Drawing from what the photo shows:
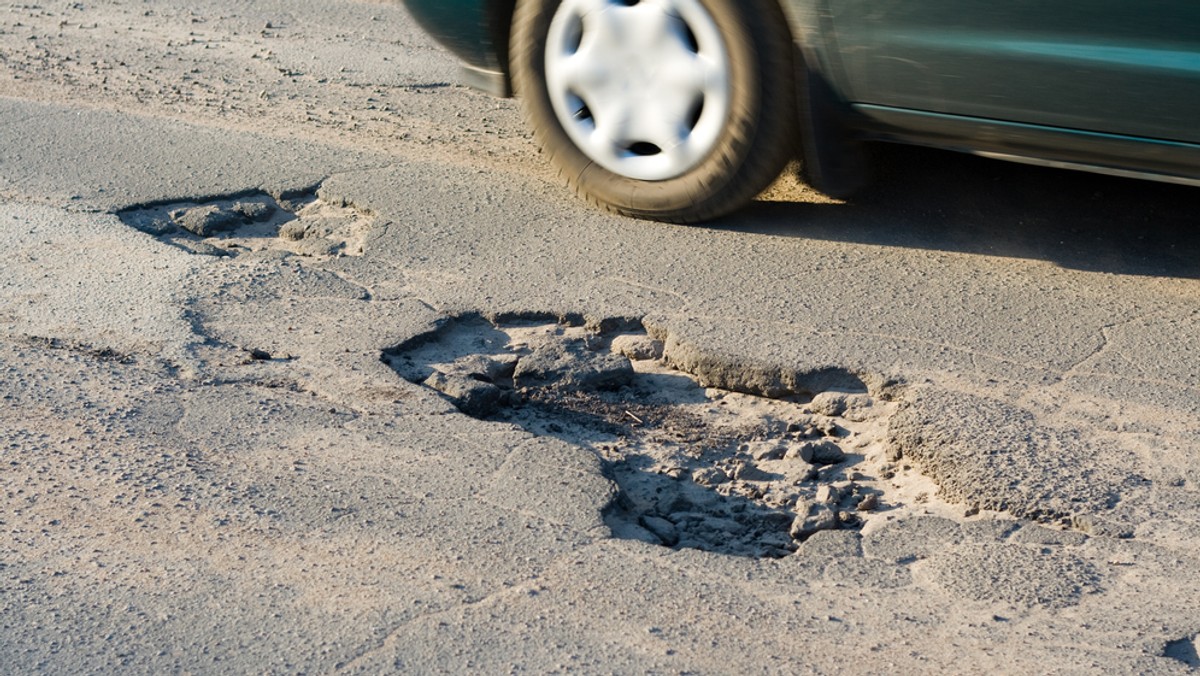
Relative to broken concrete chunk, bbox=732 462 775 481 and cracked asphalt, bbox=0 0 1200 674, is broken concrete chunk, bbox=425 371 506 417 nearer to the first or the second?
cracked asphalt, bbox=0 0 1200 674

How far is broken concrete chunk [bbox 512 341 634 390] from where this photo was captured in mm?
3645

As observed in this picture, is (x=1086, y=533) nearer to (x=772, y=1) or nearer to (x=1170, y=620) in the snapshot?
(x=1170, y=620)

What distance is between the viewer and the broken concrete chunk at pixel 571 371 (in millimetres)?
3645

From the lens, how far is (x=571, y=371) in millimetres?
3660

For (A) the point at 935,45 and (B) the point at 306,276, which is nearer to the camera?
(A) the point at 935,45

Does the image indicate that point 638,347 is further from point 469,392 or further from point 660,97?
point 660,97

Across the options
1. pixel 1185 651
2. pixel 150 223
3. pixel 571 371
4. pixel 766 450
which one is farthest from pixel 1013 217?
pixel 150 223

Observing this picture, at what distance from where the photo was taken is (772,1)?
4.17m

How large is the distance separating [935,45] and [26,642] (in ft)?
9.36

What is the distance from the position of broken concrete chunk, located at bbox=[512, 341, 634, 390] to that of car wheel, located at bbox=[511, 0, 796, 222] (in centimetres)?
97

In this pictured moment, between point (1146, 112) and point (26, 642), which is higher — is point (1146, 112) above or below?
above

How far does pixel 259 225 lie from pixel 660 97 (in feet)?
4.78

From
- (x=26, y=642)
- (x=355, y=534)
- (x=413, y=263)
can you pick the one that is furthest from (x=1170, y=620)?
(x=413, y=263)

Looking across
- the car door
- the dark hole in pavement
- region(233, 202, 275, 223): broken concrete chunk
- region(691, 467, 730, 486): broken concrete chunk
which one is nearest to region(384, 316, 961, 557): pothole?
region(691, 467, 730, 486): broken concrete chunk
